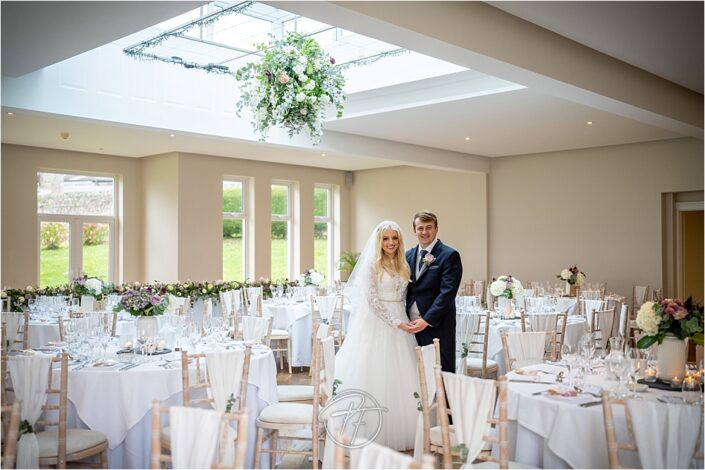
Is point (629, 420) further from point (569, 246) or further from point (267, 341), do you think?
point (569, 246)

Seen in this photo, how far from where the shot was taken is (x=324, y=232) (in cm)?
1706

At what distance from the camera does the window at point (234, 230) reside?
1488 centimetres

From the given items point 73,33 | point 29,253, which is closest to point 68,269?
point 29,253

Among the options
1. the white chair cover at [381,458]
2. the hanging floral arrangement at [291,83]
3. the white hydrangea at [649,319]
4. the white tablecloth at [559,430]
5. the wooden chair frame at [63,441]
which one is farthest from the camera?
the hanging floral arrangement at [291,83]

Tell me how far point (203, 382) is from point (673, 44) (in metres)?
5.15

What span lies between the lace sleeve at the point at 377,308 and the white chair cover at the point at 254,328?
1.11 meters

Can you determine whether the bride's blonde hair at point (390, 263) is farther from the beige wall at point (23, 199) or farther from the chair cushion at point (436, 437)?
the beige wall at point (23, 199)

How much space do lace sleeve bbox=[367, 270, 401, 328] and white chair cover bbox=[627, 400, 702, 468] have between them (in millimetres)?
2486

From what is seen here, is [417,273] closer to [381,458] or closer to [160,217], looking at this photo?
[381,458]

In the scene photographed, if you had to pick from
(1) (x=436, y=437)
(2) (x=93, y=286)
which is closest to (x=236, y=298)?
(2) (x=93, y=286)

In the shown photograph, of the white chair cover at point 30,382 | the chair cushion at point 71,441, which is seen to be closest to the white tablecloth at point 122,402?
the chair cushion at point 71,441

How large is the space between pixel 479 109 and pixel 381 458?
7640 mm

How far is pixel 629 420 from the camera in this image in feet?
11.3

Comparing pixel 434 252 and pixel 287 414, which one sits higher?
pixel 434 252
